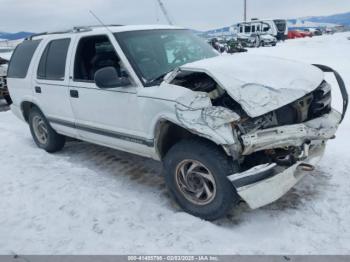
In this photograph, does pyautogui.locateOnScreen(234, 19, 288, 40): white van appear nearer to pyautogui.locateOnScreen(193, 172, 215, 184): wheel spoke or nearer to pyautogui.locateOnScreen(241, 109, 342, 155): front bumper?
pyautogui.locateOnScreen(241, 109, 342, 155): front bumper

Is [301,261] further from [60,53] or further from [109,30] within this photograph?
[60,53]

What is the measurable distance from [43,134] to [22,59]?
1.29 m

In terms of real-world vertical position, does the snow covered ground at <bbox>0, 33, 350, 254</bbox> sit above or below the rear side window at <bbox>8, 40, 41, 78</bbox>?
below

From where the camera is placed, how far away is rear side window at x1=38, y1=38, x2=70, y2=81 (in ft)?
15.6

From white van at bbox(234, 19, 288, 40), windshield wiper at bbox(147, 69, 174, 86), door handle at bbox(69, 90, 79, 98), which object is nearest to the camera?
windshield wiper at bbox(147, 69, 174, 86)

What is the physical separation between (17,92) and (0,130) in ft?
5.94

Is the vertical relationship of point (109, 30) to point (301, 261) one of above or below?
above

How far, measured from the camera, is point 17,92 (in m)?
5.83

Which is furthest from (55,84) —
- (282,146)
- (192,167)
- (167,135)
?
(282,146)

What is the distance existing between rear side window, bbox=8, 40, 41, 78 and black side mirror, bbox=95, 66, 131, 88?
7.97ft

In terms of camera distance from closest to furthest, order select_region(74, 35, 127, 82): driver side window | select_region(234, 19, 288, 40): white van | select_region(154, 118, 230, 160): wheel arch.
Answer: select_region(154, 118, 230, 160): wheel arch → select_region(74, 35, 127, 82): driver side window → select_region(234, 19, 288, 40): white van

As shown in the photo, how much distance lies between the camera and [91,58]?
15.0ft

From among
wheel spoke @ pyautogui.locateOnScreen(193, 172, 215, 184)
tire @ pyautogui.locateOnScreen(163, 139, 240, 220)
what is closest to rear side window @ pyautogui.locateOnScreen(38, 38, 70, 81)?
tire @ pyautogui.locateOnScreen(163, 139, 240, 220)

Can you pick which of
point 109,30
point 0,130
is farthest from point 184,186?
point 0,130
